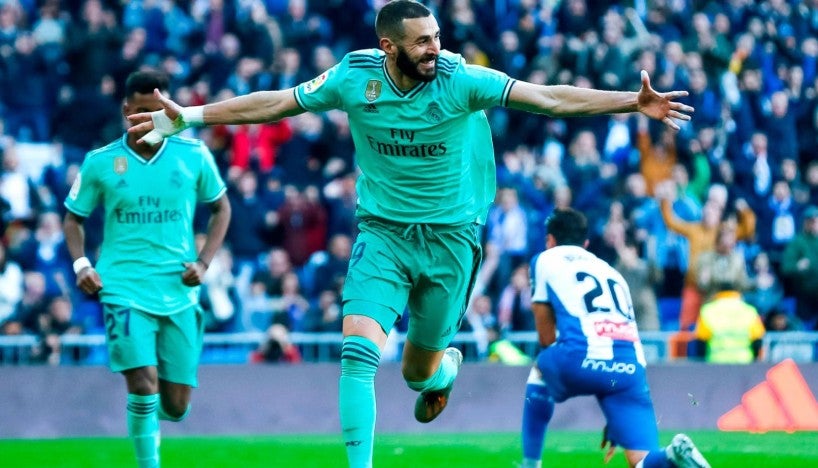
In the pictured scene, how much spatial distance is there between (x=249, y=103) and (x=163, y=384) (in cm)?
282

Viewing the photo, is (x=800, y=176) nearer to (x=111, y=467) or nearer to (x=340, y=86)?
(x=111, y=467)

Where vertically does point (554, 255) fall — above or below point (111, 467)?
above

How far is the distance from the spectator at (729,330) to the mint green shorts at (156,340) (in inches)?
312

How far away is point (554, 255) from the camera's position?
989 cm

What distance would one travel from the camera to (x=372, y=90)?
8531 millimetres

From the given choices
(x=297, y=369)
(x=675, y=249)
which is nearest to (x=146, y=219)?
(x=297, y=369)

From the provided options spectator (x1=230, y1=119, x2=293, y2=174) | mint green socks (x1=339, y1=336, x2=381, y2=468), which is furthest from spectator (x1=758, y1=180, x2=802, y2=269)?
mint green socks (x1=339, y1=336, x2=381, y2=468)

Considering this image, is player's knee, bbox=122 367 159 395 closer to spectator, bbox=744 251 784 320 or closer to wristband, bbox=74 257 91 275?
wristband, bbox=74 257 91 275

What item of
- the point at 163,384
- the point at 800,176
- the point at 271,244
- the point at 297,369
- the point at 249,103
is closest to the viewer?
the point at 249,103

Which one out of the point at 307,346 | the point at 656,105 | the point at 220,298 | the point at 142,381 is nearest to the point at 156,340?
the point at 142,381

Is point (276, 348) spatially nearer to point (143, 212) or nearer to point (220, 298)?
point (220, 298)

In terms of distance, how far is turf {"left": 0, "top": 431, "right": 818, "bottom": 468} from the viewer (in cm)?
1238

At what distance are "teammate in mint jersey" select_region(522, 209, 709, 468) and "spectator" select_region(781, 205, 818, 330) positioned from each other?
900cm

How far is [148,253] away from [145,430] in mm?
1174
